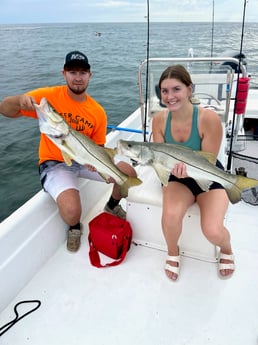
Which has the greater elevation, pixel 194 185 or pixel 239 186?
pixel 239 186

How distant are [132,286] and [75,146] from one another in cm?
119

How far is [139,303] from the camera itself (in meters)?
2.32

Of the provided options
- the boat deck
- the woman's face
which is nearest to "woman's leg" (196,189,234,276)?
the boat deck

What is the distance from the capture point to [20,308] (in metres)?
2.30

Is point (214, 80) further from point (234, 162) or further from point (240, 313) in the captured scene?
point (240, 313)

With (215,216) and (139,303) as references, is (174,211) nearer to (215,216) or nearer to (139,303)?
(215,216)

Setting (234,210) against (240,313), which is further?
(234,210)

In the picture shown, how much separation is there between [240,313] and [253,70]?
1360cm

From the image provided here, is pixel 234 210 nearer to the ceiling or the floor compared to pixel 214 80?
nearer to the floor

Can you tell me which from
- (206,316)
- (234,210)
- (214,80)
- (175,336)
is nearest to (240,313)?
(206,316)

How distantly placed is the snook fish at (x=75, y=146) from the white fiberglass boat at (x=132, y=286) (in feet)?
1.63

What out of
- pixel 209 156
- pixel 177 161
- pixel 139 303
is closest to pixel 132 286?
pixel 139 303

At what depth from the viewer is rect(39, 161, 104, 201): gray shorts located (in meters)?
2.73

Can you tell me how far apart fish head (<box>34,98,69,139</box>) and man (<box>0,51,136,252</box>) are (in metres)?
0.65
